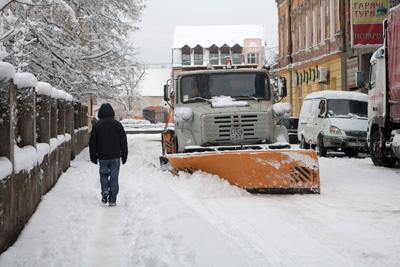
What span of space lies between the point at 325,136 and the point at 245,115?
802 cm

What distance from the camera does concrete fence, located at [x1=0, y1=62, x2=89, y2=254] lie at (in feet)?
19.5

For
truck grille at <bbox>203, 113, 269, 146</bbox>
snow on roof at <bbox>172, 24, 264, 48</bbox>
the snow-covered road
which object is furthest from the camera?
snow on roof at <bbox>172, 24, 264, 48</bbox>

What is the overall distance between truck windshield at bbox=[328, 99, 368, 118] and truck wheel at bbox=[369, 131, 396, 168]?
4.13 meters

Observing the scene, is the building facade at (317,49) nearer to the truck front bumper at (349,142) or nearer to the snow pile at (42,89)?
the truck front bumper at (349,142)

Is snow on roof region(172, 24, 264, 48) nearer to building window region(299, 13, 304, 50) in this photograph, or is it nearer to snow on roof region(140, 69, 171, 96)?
snow on roof region(140, 69, 171, 96)

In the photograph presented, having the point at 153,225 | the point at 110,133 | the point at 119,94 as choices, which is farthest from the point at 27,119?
the point at 119,94

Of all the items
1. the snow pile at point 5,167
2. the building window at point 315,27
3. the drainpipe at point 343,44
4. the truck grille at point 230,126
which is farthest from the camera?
the building window at point 315,27

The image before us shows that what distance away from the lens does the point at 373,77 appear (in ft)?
50.6

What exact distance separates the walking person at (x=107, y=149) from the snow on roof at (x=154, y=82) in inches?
2779

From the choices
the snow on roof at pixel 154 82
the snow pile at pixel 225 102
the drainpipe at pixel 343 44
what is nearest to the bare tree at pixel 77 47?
the snow pile at pixel 225 102

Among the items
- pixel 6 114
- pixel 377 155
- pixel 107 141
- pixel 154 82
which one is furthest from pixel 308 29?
pixel 154 82

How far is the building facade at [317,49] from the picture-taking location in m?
29.5

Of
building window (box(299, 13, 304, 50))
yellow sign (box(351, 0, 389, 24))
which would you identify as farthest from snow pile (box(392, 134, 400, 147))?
building window (box(299, 13, 304, 50))

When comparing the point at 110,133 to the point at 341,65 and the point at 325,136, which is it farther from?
the point at 341,65
